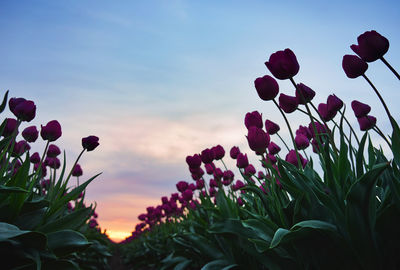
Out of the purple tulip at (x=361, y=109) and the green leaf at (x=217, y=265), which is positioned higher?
the purple tulip at (x=361, y=109)

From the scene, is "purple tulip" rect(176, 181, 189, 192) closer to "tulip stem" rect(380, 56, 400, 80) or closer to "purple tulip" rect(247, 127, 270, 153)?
"purple tulip" rect(247, 127, 270, 153)

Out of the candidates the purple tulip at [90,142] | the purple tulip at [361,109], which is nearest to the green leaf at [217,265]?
the purple tulip at [90,142]

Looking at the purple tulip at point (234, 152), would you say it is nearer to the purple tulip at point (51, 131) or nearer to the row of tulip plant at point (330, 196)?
the row of tulip plant at point (330, 196)

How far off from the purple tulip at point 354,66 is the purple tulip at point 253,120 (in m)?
0.66

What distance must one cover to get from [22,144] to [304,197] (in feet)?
7.79

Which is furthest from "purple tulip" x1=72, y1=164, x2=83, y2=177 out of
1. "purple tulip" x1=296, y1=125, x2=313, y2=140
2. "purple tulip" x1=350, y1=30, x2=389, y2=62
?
"purple tulip" x1=350, y1=30, x2=389, y2=62

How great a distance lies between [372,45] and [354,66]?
17 centimetres

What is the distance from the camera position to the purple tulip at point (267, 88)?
6.15 feet

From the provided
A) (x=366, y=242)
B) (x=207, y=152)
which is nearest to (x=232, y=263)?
(x=207, y=152)

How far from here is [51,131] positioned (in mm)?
2426

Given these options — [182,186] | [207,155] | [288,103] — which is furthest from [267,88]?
[182,186]

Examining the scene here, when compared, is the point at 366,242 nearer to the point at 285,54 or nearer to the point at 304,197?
the point at 304,197

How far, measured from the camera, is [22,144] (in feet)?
9.19

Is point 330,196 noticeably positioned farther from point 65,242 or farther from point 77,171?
point 77,171
